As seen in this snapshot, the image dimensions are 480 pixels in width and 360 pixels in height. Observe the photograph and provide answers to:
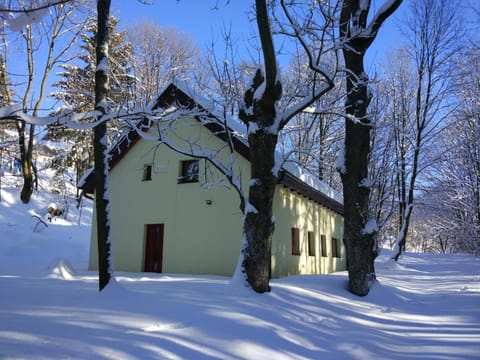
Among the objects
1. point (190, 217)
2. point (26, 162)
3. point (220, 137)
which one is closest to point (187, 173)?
point (190, 217)

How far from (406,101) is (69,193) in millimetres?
21814

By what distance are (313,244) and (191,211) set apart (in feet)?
16.6

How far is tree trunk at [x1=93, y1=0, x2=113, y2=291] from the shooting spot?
18.7ft

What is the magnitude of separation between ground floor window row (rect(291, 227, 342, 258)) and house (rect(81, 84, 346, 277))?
0.12ft

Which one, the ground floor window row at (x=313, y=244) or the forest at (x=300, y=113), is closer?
the forest at (x=300, y=113)

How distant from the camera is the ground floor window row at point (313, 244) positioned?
→ 11922 millimetres

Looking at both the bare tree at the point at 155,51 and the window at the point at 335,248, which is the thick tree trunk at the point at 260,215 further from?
the bare tree at the point at 155,51

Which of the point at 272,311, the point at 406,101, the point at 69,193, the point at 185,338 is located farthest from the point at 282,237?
the point at 69,193

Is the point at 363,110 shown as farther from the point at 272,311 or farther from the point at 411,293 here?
the point at 272,311

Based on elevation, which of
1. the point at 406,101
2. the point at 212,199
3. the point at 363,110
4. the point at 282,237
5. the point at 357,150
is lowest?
the point at 282,237

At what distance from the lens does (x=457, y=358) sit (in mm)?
4117

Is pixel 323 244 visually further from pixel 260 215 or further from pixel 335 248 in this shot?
pixel 260 215

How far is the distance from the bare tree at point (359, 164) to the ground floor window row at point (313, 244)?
3.57 meters

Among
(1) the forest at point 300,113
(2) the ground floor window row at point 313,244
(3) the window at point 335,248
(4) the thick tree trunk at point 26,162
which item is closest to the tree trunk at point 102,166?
(1) the forest at point 300,113
